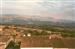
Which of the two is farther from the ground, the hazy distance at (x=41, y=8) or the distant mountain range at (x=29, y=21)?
the hazy distance at (x=41, y=8)

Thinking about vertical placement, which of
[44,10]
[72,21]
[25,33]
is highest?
[44,10]

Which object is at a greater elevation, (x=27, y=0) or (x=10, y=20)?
(x=27, y=0)

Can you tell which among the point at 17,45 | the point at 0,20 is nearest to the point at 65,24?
the point at 17,45

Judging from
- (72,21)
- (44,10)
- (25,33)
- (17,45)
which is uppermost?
(44,10)

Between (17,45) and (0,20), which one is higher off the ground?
(0,20)

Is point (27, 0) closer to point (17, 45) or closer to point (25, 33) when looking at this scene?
point (25, 33)

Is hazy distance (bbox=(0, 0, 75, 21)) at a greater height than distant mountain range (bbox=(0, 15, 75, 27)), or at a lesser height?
greater

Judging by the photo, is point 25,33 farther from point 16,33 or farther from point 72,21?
point 72,21

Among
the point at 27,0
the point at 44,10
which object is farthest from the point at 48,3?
the point at 27,0

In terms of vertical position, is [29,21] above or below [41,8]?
below
